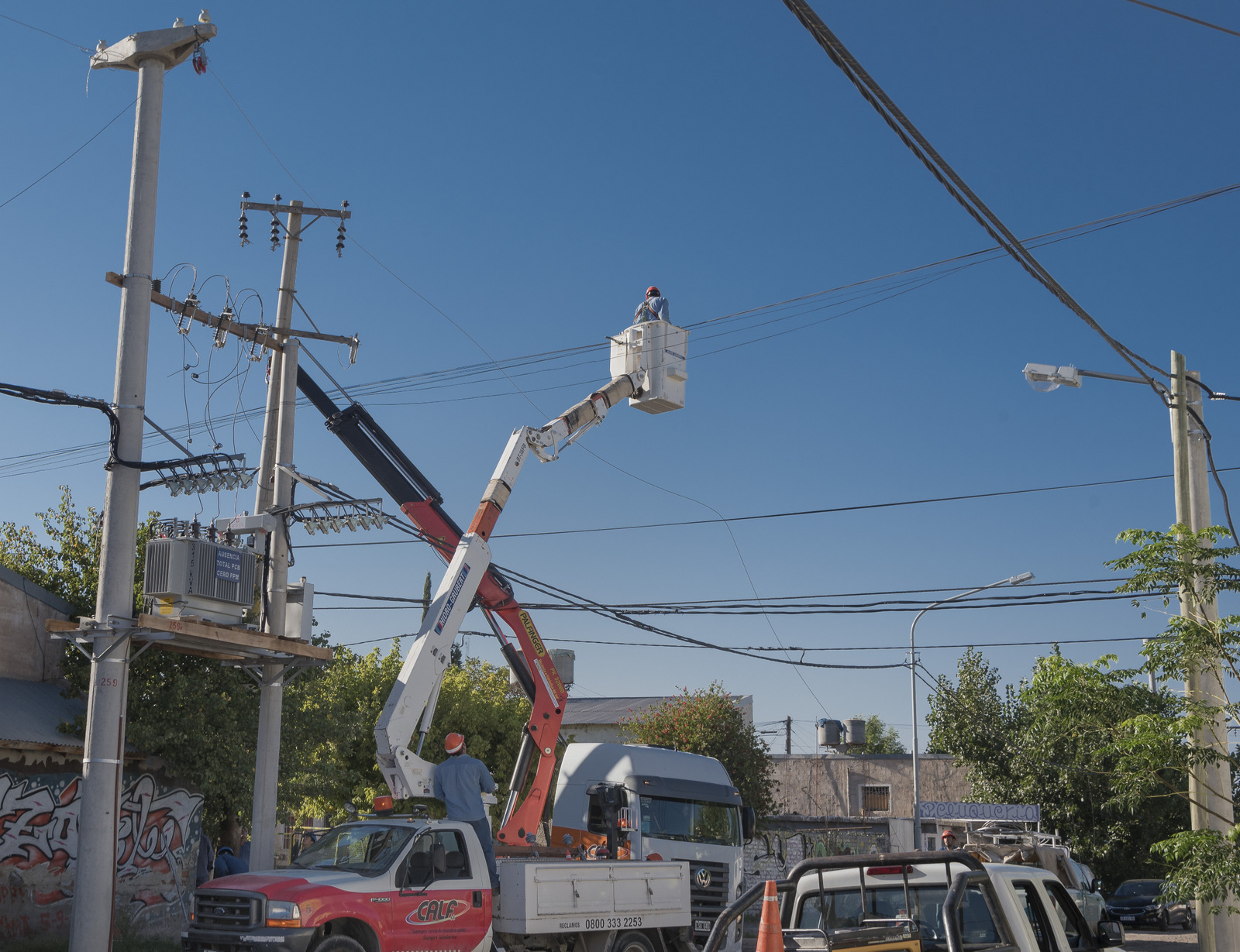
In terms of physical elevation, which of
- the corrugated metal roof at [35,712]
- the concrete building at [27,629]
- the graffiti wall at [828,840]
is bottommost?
the graffiti wall at [828,840]

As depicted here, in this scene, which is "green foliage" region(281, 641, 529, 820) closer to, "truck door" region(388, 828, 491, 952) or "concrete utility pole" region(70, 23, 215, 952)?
"concrete utility pole" region(70, 23, 215, 952)

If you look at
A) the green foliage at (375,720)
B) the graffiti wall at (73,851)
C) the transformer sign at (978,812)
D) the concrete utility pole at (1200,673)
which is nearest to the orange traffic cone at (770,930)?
the concrete utility pole at (1200,673)

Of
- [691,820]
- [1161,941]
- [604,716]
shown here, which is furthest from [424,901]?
[604,716]

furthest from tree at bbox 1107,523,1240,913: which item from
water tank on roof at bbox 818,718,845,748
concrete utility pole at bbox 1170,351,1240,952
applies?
water tank on roof at bbox 818,718,845,748

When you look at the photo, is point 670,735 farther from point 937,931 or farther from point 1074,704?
point 937,931

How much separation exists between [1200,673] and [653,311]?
29.6 ft

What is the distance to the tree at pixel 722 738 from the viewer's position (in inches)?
1225

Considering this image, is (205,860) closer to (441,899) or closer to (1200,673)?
(441,899)

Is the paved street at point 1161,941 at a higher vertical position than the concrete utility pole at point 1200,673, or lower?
lower

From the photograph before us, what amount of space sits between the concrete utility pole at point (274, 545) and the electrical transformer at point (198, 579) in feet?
3.20

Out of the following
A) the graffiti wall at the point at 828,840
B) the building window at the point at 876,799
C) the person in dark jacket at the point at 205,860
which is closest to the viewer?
the person in dark jacket at the point at 205,860

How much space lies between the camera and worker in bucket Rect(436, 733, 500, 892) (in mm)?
12516

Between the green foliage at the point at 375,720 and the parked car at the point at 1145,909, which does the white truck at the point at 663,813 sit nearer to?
the green foliage at the point at 375,720

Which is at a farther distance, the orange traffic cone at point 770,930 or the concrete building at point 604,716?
the concrete building at point 604,716
